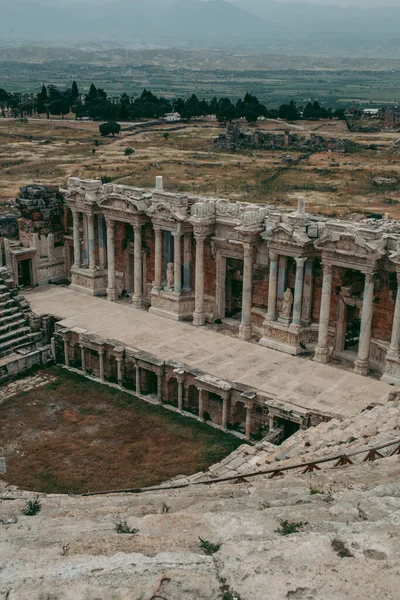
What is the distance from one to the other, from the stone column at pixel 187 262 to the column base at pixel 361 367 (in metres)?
8.72

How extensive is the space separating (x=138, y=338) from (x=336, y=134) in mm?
78763

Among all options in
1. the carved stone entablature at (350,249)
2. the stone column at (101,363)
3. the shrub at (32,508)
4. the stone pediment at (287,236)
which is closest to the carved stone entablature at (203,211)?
the stone pediment at (287,236)

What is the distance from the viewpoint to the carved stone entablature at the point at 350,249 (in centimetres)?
2389

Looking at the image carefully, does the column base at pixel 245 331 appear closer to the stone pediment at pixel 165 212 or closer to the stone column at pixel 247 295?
the stone column at pixel 247 295

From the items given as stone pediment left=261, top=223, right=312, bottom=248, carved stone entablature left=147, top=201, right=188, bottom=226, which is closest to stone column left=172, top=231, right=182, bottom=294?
carved stone entablature left=147, top=201, right=188, bottom=226

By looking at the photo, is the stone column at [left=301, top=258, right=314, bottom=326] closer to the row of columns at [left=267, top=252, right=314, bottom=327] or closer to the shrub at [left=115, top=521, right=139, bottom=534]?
the row of columns at [left=267, top=252, right=314, bottom=327]

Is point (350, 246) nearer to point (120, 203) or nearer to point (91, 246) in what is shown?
point (120, 203)

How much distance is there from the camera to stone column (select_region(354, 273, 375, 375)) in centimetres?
2434

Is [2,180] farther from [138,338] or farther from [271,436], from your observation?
[271,436]

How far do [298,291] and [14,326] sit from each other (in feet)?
38.1

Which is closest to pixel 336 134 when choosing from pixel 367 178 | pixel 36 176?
pixel 367 178

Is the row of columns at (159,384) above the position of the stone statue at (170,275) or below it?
below

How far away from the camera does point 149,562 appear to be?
332 inches

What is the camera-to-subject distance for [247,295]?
28266 millimetres
